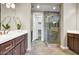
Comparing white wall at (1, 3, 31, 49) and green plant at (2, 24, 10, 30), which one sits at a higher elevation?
white wall at (1, 3, 31, 49)

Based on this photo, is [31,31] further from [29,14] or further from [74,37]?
[74,37]

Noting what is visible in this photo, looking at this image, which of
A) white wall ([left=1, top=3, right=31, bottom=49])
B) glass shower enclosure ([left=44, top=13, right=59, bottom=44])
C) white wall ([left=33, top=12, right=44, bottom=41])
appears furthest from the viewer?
glass shower enclosure ([left=44, top=13, right=59, bottom=44])

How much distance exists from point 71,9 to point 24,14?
0.73 metres

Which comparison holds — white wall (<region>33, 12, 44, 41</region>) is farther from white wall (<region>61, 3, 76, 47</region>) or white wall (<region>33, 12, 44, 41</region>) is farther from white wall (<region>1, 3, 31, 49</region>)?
white wall (<region>61, 3, 76, 47</region>)

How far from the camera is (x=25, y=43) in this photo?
2.86 meters

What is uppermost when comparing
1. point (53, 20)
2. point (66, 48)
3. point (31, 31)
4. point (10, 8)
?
point (10, 8)

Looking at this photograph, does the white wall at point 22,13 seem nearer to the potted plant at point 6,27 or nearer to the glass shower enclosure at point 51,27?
the potted plant at point 6,27

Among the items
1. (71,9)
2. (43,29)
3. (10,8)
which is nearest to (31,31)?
(43,29)

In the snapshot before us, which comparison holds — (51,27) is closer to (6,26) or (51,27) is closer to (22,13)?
(22,13)

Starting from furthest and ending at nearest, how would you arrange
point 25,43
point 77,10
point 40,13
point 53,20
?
point 25,43 → point 53,20 → point 40,13 → point 77,10

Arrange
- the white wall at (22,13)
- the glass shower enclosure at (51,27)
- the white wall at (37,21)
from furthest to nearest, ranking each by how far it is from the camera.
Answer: the glass shower enclosure at (51,27) → the white wall at (37,21) → the white wall at (22,13)

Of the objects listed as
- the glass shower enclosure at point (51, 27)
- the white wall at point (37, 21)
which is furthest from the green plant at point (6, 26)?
the glass shower enclosure at point (51, 27)

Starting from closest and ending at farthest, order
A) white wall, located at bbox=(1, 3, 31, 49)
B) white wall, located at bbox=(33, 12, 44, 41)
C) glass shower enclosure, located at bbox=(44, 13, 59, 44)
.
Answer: white wall, located at bbox=(1, 3, 31, 49) → white wall, located at bbox=(33, 12, 44, 41) → glass shower enclosure, located at bbox=(44, 13, 59, 44)

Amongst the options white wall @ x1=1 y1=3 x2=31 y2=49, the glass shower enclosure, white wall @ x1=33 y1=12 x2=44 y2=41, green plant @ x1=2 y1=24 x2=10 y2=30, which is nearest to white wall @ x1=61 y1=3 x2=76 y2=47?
the glass shower enclosure
